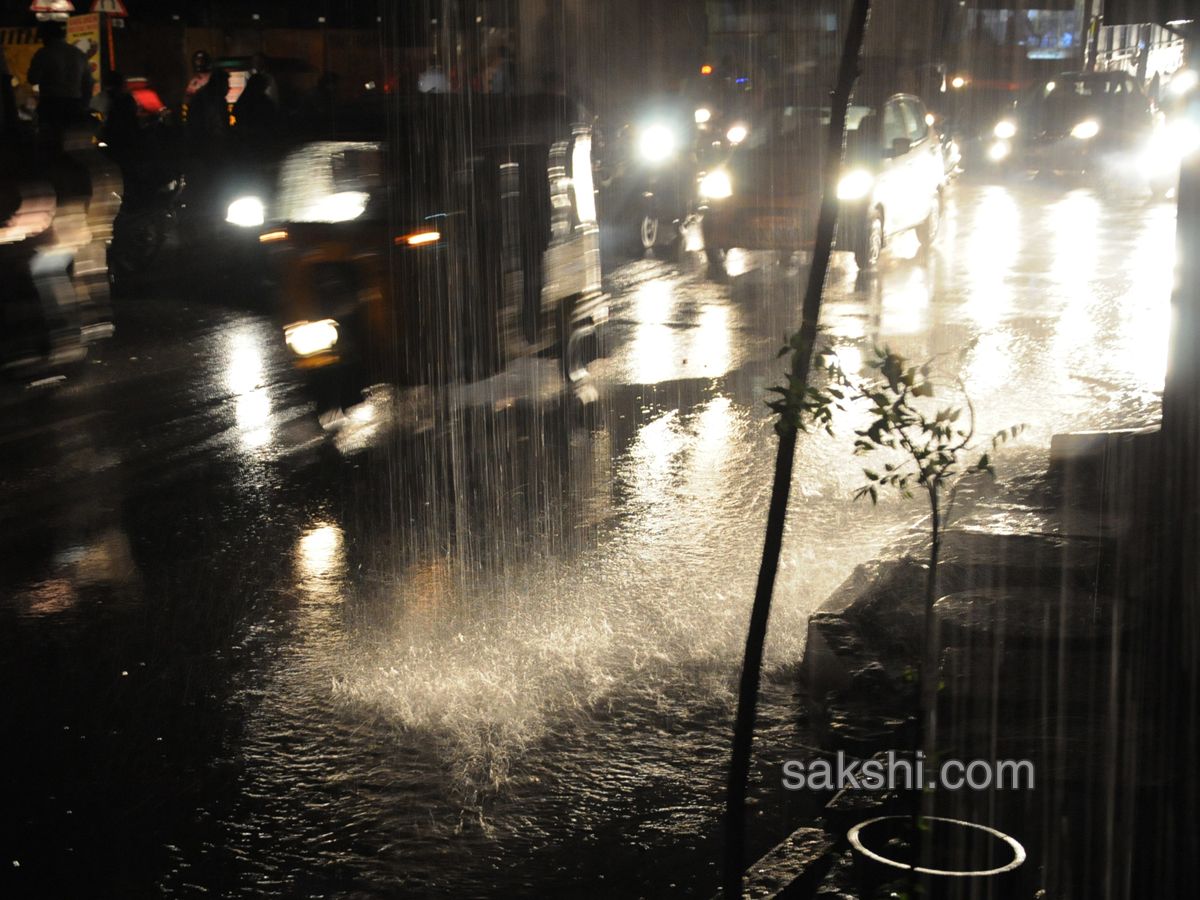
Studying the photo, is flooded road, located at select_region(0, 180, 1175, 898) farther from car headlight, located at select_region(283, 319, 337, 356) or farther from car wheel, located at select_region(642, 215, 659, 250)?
car wheel, located at select_region(642, 215, 659, 250)

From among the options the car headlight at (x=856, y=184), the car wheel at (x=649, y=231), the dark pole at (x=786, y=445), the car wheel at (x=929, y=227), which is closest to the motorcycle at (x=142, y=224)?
the car wheel at (x=649, y=231)

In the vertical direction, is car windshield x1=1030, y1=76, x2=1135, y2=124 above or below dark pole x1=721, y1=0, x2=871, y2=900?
above

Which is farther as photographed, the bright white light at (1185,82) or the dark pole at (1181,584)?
the bright white light at (1185,82)

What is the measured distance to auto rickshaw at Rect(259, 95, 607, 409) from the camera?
308 inches

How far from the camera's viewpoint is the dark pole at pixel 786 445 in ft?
10.4

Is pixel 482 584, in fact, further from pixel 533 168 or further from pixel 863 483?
pixel 533 168

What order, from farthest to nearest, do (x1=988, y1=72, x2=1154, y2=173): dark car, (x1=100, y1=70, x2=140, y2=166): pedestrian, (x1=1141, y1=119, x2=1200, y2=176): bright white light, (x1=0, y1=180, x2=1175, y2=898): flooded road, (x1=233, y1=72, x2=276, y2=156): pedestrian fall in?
(x1=988, y1=72, x2=1154, y2=173): dark car < (x1=1141, y1=119, x2=1200, y2=176): bright white light < (x1=233, y1=72, x2=276, y2=156): pedestrian < (x1=100, y1=70, x2=140, y2=166): pedestrian < (x1=0, y1=180, x2=1175, y2=898): flooded road

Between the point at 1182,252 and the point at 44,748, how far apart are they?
4.55 m

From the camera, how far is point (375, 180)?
7973 millimetres

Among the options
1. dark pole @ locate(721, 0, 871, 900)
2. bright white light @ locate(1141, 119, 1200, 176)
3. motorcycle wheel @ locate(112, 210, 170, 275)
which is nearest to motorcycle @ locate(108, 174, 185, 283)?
motorcycle wheel @ locate(112, 210, 170, 275)

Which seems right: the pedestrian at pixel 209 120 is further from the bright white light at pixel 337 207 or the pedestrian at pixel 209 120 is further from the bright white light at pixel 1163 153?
the bright white light at pixel 1163 153

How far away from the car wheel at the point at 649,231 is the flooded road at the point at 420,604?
5.95m

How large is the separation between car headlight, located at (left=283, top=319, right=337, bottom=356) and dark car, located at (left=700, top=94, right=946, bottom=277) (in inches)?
287

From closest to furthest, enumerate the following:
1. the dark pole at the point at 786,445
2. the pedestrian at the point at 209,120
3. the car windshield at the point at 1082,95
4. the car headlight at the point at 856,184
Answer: the dark pole at the point at 786,445 < the car headlight at the point at 856,184 < the pedestrian at the point at 209,120 < the car windshield at the point at 1082,95
